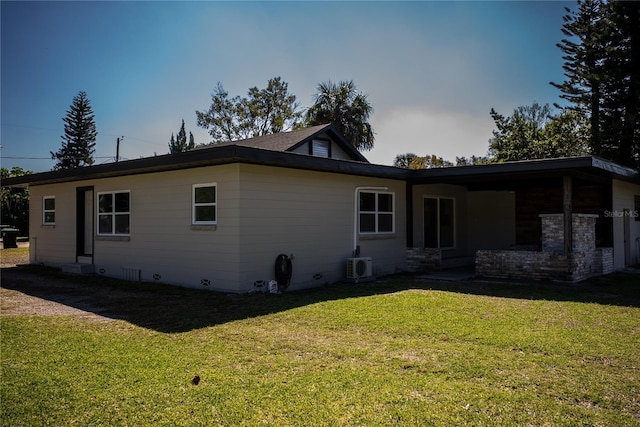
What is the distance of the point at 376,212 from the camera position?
12258 mm

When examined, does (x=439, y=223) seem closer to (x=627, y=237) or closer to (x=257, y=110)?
(x=627, y=237)

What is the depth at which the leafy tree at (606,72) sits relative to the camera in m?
18.5

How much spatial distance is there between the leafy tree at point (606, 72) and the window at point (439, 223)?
915 centimetres

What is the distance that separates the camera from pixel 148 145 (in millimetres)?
49562

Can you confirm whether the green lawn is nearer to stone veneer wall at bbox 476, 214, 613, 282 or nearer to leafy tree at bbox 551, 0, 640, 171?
stone veneer wall at bbox 476, 214, 613, 282

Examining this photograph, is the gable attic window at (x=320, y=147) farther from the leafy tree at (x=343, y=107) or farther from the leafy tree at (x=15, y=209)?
the leafy tree at (x=15, y=209)

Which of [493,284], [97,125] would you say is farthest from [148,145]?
[493,284]

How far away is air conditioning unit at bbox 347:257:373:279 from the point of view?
10914 millimetres

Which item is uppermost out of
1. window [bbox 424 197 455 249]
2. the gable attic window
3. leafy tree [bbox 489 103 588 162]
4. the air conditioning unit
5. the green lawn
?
leafy tree [bbox 489 103 588 162]

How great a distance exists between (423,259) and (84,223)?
9569mm

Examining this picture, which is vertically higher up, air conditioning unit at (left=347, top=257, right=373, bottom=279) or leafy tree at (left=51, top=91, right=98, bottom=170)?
leafy tree at (left=51, top=91, right=98, bottom=170)

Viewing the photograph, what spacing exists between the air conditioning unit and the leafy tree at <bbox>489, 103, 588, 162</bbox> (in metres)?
19.2

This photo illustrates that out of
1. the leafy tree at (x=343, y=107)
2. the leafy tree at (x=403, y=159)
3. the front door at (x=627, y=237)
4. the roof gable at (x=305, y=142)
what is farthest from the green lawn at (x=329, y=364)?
the leafy tree at (x=403, y=159)

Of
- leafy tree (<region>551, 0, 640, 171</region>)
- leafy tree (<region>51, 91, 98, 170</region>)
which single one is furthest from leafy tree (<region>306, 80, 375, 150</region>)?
leafy tree (<region>51, 91, 98, 170</region>)
